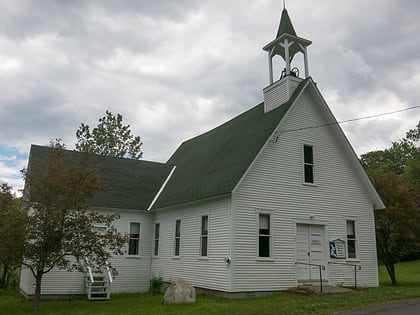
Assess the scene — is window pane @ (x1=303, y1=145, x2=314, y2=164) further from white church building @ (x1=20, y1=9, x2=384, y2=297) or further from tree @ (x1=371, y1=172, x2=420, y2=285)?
tree @ (x1=371, y1=172, x2=420, y2=285)

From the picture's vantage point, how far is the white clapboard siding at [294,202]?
14.7m

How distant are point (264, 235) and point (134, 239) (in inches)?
324

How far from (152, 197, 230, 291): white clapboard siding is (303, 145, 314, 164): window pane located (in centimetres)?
435

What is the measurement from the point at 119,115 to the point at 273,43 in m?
26.6

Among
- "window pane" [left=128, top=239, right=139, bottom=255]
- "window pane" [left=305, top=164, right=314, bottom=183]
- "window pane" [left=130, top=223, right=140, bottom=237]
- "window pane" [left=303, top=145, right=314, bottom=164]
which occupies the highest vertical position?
"window pane" [left=303, top=145, right=314, bottom=164]

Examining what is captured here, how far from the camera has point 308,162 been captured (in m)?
17.1

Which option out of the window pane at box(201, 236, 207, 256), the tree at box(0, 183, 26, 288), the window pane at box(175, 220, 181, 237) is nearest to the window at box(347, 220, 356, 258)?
the window pane at box(201, 236, 207, 256)

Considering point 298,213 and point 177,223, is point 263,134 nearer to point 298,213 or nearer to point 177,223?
point 298,213

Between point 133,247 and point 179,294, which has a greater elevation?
point 133,247

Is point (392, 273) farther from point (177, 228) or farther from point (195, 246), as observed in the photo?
point (177, 228)

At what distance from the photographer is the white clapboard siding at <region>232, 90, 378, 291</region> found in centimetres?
1473

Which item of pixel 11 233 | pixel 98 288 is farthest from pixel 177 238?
pixel 11 233

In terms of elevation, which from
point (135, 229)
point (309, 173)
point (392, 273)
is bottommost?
point (392, 273)

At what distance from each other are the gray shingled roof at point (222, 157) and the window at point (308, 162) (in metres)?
2.05
